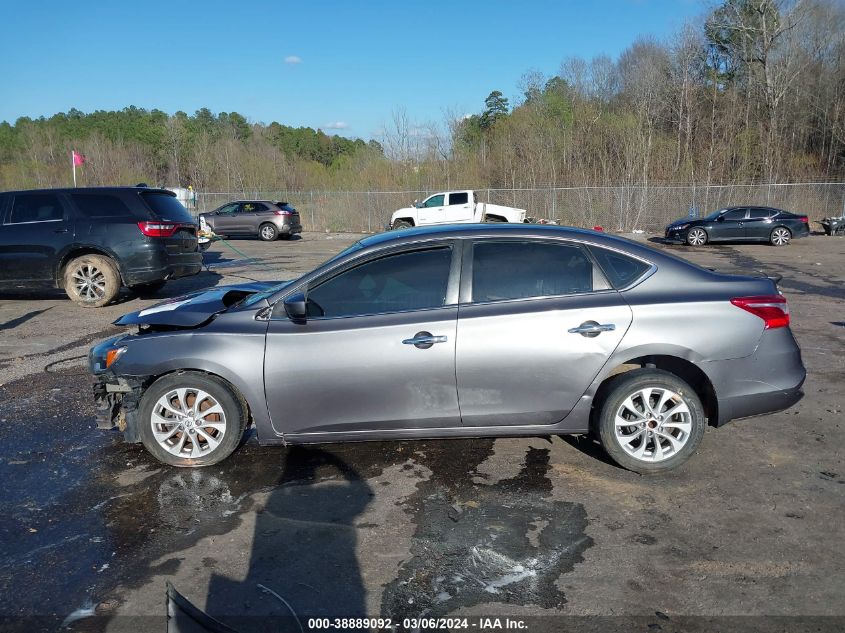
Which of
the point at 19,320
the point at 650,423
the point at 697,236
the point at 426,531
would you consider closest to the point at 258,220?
the point at 697,236

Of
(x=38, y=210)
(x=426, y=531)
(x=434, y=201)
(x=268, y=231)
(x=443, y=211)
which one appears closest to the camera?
(x=426, y=531)

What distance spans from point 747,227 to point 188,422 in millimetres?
22592

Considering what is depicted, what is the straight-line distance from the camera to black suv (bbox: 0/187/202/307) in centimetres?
1070

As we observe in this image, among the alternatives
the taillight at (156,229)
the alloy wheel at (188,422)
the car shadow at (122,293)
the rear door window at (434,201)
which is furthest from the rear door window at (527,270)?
the rear door window at (434,201)

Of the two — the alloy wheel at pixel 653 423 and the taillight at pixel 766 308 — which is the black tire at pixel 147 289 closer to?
the alloy wheel at pixel 653 423

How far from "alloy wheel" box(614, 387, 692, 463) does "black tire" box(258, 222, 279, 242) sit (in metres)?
24.6

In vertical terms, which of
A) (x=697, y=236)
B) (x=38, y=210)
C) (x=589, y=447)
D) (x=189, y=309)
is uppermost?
(x=38, y=210)

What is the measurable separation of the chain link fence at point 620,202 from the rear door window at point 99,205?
79.3 ft

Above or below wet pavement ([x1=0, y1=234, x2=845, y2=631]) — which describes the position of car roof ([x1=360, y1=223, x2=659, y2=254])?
above

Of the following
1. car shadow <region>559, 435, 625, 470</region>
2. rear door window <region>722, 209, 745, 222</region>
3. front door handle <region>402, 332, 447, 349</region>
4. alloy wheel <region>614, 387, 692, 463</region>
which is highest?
rear door window <region>722, 209, 745, 222</region>

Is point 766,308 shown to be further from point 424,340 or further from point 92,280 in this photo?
point 92,280

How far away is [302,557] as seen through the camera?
359cm

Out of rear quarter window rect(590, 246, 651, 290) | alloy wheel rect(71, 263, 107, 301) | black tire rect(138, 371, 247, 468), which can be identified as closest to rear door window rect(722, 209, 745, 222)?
alloy wheel rect(71, 263, 107, 301)

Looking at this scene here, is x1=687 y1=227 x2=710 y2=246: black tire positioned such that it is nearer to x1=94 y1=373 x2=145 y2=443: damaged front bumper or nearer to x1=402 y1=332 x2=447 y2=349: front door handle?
x1=402 y1=332 x2=447 y2=349: front door handle
